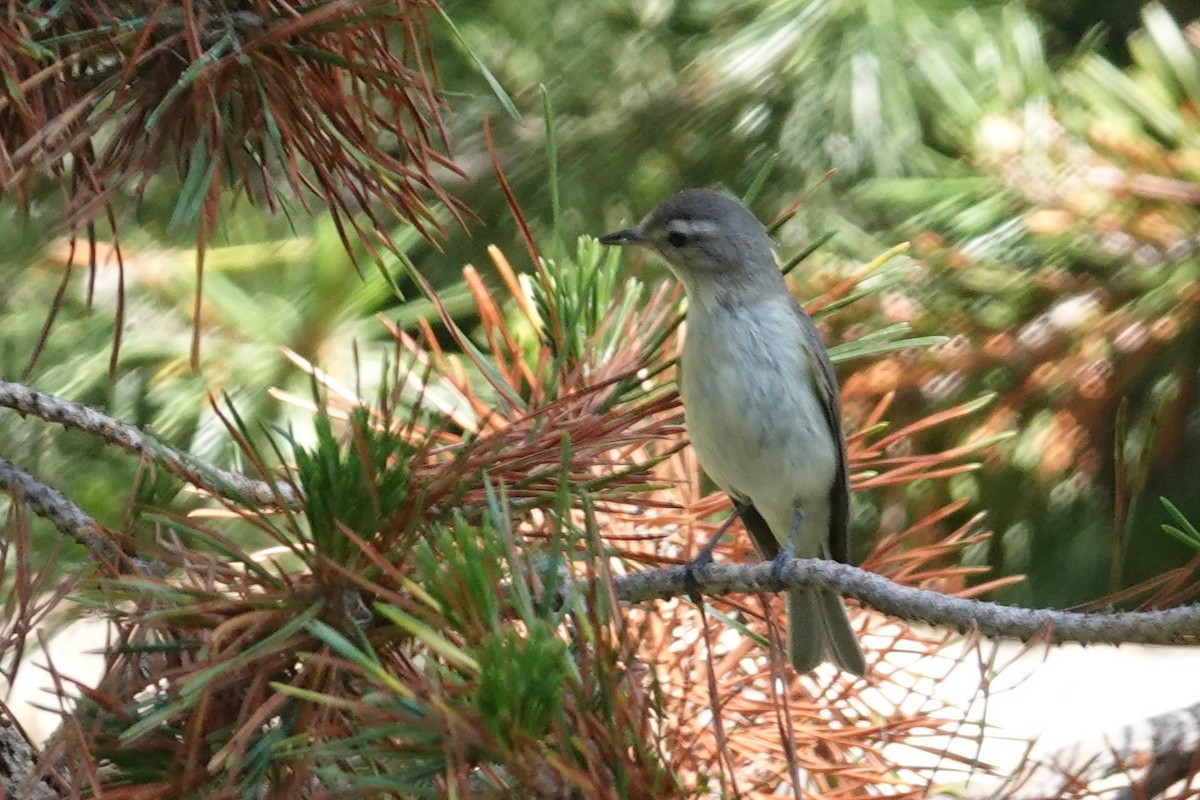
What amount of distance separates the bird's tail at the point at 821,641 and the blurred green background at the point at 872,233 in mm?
292

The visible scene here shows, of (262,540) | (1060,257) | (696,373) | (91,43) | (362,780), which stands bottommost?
(362,780)

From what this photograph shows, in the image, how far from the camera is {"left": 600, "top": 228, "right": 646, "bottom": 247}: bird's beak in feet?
4.85

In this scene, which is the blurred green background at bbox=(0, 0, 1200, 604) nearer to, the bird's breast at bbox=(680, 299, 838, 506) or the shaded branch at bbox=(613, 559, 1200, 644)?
the bird's breast at bbox=(680, 299, 838, 506)

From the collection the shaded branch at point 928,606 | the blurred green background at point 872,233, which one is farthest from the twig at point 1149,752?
the blurred green background at point 872,233

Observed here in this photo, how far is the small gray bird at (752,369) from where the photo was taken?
4.83ft

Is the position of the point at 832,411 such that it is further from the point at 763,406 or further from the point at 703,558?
the point at 703,558

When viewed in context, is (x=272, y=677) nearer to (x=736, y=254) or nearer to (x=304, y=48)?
(x=304, y=48)

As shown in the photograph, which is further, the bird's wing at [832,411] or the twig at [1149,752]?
the bird's wing at [832,411]

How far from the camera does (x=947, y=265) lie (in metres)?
1.44

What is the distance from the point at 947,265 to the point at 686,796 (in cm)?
92

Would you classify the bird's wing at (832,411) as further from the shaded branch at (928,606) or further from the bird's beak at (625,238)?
the shaded branch at (928,606)

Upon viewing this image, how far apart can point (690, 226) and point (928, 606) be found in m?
0.86

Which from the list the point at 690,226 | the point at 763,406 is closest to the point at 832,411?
the point at 763,406

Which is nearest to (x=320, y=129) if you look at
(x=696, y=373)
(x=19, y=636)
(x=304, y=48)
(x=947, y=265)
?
(x=304, y=48)
